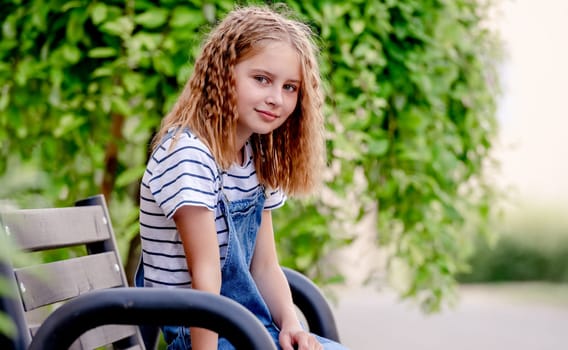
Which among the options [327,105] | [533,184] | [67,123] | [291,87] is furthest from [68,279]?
[533,184]

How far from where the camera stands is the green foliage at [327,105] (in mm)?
2348

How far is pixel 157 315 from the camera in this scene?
48.6 inches

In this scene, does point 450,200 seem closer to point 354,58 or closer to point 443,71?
point 443,71

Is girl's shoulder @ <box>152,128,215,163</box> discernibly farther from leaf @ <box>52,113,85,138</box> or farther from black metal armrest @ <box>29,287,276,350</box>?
leaf @ <box>52,113,85,138</box>

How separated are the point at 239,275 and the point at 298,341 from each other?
0.16 meters

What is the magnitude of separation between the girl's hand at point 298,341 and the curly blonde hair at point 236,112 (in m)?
0.31

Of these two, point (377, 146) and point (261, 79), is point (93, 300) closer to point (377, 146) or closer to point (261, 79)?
point (261, 79)

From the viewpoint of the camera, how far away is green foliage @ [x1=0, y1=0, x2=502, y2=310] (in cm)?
235

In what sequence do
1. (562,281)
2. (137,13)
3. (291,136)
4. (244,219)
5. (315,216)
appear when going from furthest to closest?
(562,281) < (315,216) < (137,13) < (291,136) < (244,219)

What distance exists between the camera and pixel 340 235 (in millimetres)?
2703

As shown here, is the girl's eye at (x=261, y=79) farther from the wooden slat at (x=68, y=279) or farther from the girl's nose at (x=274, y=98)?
the wooden slat at (x=68, y=279)

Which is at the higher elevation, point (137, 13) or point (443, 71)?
point (137, 13)

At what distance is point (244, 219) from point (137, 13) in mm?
945

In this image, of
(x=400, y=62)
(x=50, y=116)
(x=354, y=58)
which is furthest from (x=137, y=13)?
(x=400, y=62)
